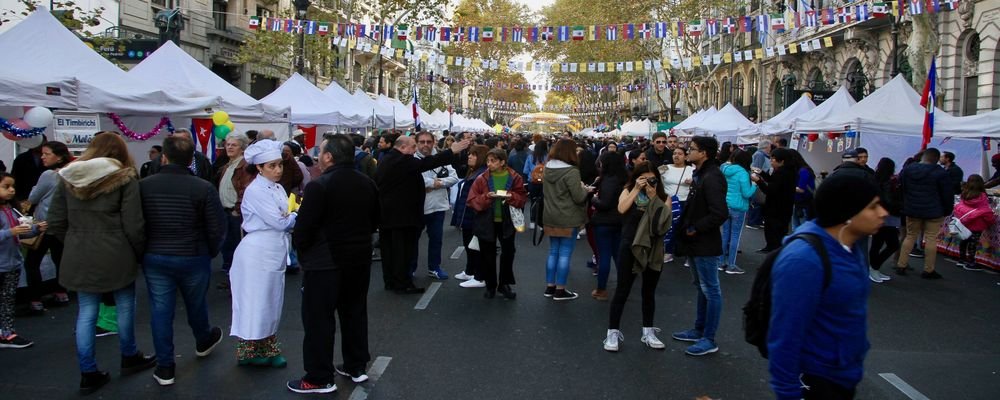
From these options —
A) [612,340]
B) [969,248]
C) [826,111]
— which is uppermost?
[826,111]

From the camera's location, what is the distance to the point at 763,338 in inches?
118

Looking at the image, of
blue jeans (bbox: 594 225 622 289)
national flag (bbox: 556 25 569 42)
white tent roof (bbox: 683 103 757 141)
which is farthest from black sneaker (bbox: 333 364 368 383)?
national flag (bbox: 556 25 569 42)

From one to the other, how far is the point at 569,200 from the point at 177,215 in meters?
4.04

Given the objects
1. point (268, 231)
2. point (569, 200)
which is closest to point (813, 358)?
point (268, 231)

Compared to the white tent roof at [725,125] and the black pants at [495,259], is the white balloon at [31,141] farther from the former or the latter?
the white tent roof at [725,125]

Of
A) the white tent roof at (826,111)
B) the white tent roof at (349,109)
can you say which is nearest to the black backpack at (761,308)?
the white tent roof at (826,111)

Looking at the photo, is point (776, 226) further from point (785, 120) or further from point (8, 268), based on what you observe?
point (785, 120)

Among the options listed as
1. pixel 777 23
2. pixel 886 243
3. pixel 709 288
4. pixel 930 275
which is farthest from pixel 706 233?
pixel 777 23

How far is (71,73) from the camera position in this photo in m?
9.45

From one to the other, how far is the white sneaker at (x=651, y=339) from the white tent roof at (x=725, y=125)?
16.9m

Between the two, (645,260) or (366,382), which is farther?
(645,260)

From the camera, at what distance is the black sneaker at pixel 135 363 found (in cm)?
532

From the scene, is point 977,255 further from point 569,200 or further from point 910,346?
point 569,200

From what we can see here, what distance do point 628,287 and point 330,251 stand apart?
253cm
